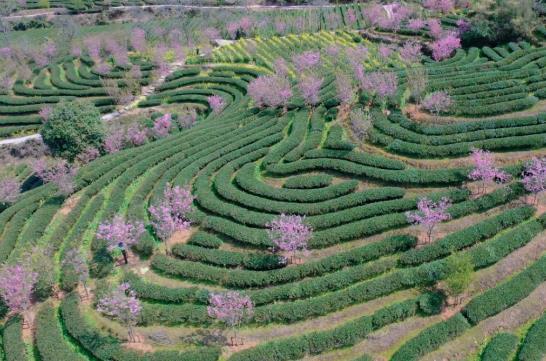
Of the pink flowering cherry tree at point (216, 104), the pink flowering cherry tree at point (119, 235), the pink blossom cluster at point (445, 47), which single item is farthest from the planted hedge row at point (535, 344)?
the pink blossom cluster at point (445, 47)

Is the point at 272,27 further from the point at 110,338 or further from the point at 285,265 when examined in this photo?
the point at 110,338

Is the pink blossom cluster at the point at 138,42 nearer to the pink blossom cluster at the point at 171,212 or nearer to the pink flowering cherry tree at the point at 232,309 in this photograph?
the pink blossom cluster at the point at 171,212

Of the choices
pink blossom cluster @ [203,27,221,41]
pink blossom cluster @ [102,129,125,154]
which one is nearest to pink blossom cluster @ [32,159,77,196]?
pink blossom cluster @ [102,129,125,154]

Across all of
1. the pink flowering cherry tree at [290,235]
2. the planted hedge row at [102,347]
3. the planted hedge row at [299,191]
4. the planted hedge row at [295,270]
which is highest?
the planted hedge row at [299,191]

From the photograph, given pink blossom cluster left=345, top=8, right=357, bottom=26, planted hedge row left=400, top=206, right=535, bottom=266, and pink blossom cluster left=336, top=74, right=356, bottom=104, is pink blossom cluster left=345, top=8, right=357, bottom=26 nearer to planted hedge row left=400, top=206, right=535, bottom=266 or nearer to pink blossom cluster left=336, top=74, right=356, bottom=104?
pink blossom cluster left=336, top=74, right=356, bottom=104

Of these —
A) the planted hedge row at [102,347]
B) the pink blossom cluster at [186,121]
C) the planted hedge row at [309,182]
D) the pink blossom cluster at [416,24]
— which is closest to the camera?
the planted hedge row at [102,347]

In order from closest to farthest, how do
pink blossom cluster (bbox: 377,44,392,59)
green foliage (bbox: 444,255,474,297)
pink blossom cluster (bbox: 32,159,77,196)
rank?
1. green foliage (bbox: 444,255,474,297)
2. pink blossom cluster (bbox: 32,159,77,196)
3. pink blossom cluster (bbox: 377,44,392,59)

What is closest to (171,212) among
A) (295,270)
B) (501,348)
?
(295,270)
